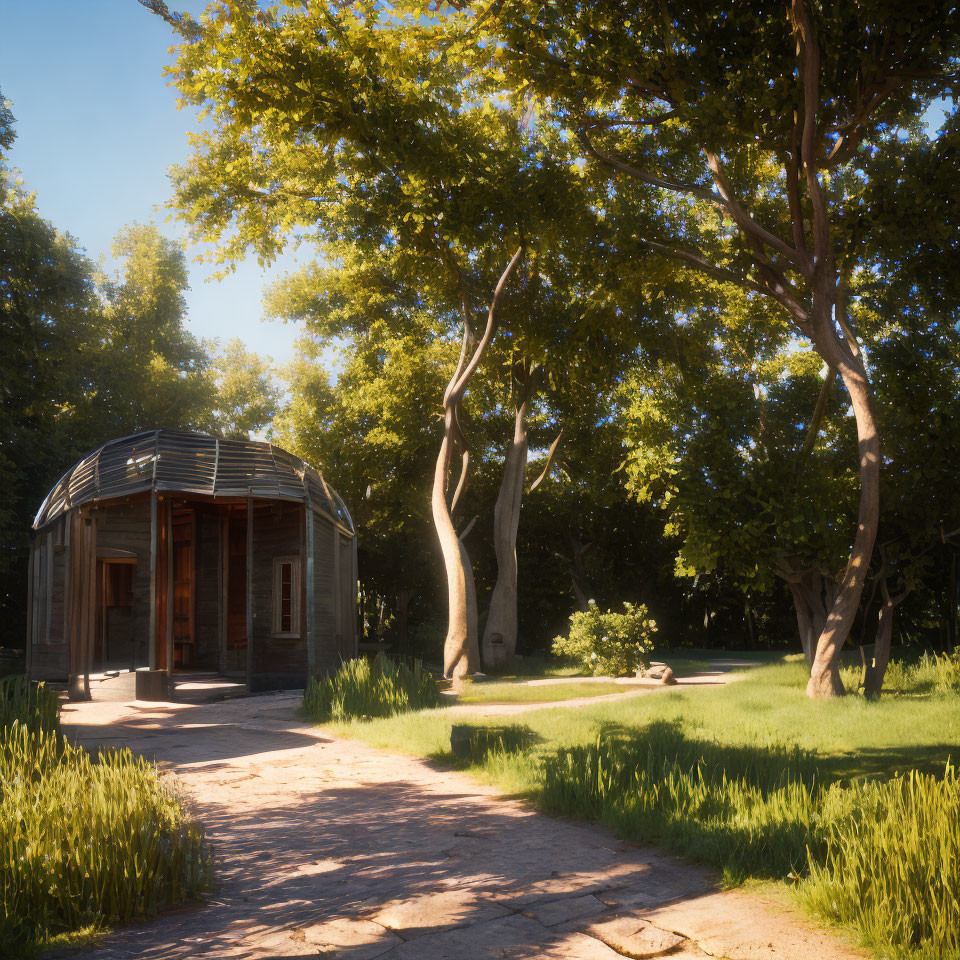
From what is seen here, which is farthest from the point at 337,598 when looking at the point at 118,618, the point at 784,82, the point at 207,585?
the point at 784,82

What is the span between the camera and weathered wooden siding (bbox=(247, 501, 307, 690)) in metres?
16.8

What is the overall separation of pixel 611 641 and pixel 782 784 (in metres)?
11.8

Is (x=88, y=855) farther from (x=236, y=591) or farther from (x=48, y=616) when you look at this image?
(x=236, y=591)

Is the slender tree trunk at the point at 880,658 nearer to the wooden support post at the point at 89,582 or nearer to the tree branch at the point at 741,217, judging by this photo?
the tree branch at the point at 741,217

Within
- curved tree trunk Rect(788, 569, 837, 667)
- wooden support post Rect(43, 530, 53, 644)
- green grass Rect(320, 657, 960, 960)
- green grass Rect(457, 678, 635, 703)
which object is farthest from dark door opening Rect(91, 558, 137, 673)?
curved tree trunk Rect(788, 569, 837, 667)

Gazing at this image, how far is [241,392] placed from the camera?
42406 millimetres

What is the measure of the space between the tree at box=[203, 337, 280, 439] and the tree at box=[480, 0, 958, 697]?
25.1m

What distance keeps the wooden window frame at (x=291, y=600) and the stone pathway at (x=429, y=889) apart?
907 centimetres

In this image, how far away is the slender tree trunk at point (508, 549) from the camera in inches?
837

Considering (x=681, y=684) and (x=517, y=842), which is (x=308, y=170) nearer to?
(x=681, y=684)

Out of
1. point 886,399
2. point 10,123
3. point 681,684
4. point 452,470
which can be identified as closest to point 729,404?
point 886,399

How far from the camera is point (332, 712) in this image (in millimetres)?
11531

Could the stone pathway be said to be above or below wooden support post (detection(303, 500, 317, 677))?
below

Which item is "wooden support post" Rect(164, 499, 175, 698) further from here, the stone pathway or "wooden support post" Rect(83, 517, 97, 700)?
the stone pathway
